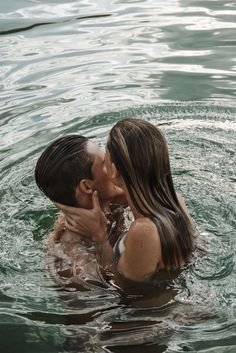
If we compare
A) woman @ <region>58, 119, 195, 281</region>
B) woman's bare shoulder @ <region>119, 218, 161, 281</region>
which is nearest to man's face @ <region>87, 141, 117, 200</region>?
woman @ <region>58, 119, 195, 281</region>

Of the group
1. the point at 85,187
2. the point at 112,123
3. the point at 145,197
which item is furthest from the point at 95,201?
the point at 112,123

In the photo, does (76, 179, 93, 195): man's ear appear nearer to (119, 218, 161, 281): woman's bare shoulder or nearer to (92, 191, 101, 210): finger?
(92, 191, 101, 210): finger

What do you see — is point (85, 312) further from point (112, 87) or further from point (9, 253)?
point (112, 87)

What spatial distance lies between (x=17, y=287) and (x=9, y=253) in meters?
0.41

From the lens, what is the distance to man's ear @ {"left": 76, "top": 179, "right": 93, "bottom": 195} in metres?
4.27

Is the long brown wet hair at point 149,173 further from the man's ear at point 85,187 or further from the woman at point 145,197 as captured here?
the man's ear at point 85,187

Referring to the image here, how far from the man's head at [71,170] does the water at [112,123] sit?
0.55 metres

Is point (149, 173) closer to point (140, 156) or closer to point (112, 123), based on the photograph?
point (140, 156)

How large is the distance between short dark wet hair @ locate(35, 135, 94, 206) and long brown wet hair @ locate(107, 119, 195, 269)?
1.23 ft

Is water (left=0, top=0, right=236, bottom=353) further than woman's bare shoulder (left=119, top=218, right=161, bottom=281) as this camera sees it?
Yes

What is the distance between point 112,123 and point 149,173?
2896mm

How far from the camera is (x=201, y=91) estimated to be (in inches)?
285

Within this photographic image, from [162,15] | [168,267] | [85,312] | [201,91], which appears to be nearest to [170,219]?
[168,267]

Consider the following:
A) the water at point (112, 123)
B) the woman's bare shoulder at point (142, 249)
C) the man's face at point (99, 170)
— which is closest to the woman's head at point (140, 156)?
the woman's bare shoulder at point (142, 249)
